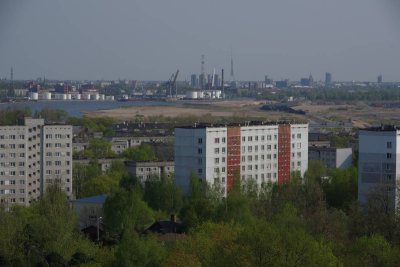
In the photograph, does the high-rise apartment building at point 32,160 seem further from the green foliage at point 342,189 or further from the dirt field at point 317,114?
the dirt field at point 317,114

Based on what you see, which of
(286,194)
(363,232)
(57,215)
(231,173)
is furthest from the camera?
(231,173)

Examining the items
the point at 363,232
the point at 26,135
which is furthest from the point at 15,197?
the point at 363,232

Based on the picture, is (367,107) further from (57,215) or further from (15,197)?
(57,215)

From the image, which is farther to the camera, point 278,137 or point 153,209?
point 278,137

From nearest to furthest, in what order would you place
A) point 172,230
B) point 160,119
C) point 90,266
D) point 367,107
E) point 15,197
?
point 90,266 < point 172,230 < point 15,197 < point 160,119 < point 367,107

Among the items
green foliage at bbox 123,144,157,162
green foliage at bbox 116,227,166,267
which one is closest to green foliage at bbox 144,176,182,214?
green foliage at bbox 116,227,166,267

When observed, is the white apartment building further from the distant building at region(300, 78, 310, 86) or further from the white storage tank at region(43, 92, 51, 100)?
the distant building at region(300, 78, 310, 86)

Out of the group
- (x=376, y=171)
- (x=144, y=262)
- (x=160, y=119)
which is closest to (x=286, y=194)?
(x=376, y=171)
